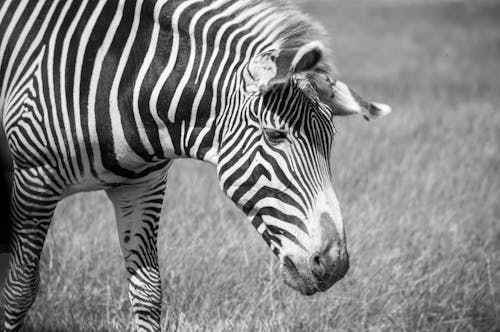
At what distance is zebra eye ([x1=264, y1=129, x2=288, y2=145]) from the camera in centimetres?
323

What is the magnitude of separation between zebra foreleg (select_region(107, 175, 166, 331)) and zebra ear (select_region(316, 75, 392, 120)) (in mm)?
1010

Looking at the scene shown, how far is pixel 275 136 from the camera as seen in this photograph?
10.6 ft

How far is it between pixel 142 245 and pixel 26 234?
544mm

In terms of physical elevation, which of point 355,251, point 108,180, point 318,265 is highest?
point 318,265

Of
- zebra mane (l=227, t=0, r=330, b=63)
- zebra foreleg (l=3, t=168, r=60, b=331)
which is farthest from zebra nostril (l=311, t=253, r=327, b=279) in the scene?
zebra foreleg (l=3, t=168, r=60, b=331)

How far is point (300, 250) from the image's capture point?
3191mm

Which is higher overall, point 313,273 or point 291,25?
point 291,25

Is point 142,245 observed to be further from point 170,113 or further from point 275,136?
point 275,136

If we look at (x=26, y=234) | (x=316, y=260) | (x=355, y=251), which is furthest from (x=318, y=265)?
(x=355, y=251)

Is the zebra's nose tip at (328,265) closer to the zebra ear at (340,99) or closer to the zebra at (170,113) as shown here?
the zebra at (170,113)

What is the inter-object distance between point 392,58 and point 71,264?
15052mm

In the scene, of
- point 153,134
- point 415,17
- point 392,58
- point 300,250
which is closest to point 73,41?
point 153,134

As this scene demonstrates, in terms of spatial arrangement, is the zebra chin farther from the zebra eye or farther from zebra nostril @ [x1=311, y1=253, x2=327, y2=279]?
the zebra eye

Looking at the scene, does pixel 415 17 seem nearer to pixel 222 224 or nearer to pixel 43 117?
pixel 222 224
